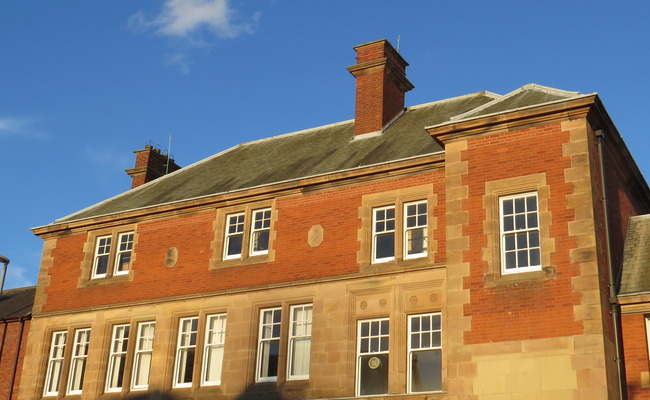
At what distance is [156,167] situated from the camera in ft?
107

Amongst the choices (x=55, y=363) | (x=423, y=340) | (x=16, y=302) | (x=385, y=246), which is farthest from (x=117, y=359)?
(x=423, y=340)

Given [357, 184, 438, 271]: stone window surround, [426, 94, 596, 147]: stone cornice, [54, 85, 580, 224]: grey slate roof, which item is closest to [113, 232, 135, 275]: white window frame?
[54, 85, 580, 224]: grey slate roof

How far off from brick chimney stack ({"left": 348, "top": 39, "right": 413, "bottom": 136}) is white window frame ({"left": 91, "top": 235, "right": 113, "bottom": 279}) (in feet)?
27.9

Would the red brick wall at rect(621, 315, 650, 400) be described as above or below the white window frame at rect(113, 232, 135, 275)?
below

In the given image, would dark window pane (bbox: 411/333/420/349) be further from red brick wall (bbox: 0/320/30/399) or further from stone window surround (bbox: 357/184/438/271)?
red brick wall (bbox: 0/320/30/399)

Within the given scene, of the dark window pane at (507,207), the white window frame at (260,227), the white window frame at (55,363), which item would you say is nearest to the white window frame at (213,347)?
the white window frame at (260,227)

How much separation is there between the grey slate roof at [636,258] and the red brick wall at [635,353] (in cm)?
65

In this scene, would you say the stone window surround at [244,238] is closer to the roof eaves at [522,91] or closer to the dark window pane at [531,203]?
the roof eaves at [522,91]

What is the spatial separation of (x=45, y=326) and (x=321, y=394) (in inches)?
404

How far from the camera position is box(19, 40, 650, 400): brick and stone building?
61.5 feet

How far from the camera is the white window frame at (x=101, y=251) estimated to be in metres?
27.1

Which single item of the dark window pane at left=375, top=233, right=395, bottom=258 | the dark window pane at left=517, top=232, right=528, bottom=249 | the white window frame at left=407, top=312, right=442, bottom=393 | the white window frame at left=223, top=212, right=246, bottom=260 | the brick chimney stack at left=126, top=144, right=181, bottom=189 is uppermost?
the brick chimney stack at left=126, top=144, right=181, bottom=189

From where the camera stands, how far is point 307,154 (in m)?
27.4

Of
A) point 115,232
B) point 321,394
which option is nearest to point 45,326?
point 115,232
